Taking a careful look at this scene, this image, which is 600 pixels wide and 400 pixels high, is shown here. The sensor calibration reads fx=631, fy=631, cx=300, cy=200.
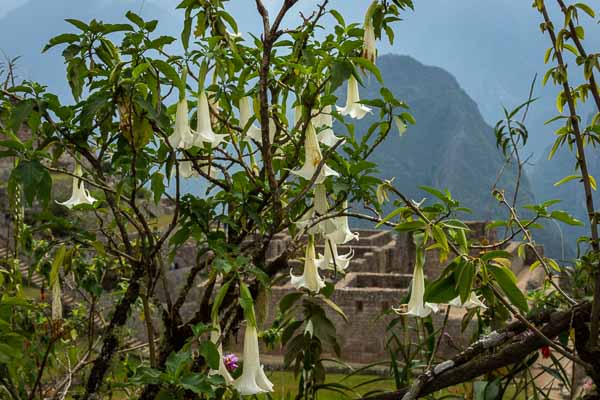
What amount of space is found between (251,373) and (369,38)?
23.4 inches

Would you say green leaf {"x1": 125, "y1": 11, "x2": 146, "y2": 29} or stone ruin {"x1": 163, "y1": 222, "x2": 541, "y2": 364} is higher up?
green leaf {"x1": 125, "y1": 11, "x2": 146, "y2": 29}

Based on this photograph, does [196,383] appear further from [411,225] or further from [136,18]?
[136,18]

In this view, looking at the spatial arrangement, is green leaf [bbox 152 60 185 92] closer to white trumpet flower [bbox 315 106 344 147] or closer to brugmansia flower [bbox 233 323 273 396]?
white trumpet flower [bbox 315 106 344 147]

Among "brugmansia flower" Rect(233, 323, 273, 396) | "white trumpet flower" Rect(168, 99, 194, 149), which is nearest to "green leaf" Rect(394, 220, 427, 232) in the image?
"brugmansia flower" Rect(233, 323, 273, 396)

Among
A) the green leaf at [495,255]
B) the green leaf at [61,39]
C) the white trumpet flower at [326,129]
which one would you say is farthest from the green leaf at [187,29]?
the green leaf at [495,255]

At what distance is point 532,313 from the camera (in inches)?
50.7

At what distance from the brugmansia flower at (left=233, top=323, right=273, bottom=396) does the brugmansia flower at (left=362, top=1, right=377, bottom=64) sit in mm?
502

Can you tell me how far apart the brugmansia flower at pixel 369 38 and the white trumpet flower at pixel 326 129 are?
16 centimetres

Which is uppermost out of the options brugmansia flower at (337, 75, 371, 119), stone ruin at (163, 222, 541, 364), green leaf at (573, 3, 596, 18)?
green leaf at (573, 3, 596, 18)

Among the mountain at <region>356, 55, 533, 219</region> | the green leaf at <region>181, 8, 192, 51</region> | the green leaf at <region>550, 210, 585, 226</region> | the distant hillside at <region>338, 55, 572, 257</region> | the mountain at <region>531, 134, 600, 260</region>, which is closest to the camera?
the green leaf at <region>550, 210, 585, 226</region>

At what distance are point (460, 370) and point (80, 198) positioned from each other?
91cm

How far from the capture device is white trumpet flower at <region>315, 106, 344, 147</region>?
4.04 feet

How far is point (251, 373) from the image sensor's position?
101 centimetres

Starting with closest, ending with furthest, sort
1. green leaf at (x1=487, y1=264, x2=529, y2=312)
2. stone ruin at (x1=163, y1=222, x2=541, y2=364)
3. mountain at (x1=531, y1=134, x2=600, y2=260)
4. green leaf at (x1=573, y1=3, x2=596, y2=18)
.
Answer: green leaf at (x1=487, y1=264, x2=529, y2=312)
green leaf at (x1=573, y1=3, x2=596, y2=18)
stone ruin at (x1=163, y1=222, x2=541, y2=364)
mountain at (x1=531, y1=134, x2=600, y2=260)
